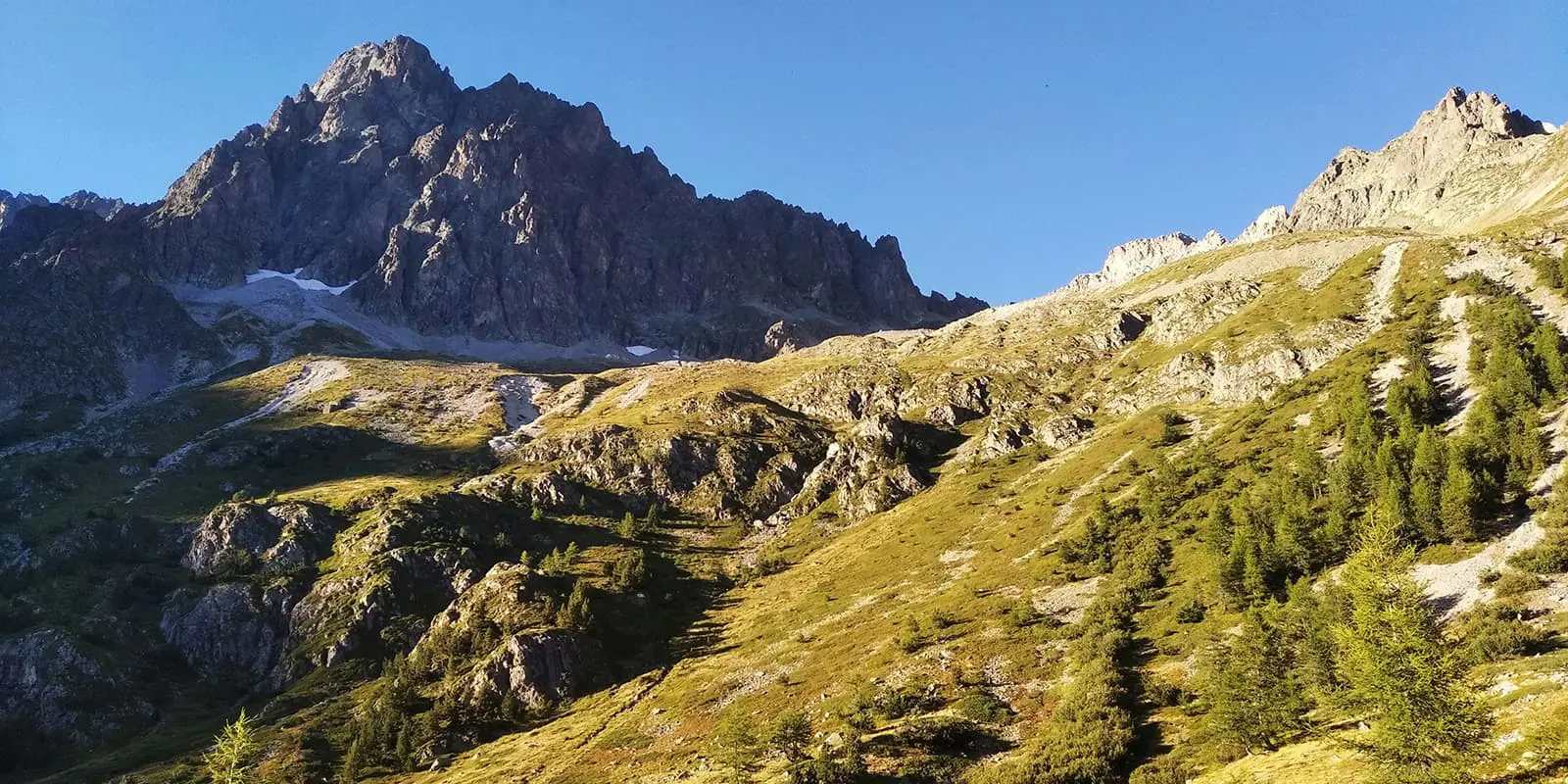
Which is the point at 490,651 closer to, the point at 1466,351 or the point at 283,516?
the point at 283,516

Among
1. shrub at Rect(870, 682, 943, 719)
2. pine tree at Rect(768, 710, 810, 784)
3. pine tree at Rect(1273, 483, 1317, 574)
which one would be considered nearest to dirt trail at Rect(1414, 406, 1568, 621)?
pine tree at Rect(1273, 483, 1317, 574)

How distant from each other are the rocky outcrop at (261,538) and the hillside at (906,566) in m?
Result: 0.59

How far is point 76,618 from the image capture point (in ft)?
331

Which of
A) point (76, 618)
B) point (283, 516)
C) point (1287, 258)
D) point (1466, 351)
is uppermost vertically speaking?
point (1287, 258)

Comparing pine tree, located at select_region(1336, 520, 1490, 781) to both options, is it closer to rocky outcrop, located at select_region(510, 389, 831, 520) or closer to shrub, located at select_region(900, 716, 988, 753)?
shrub, located at select_region(900, 716, 988, 753)

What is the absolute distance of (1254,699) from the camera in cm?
3888

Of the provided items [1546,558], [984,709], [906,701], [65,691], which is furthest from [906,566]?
[65,691]

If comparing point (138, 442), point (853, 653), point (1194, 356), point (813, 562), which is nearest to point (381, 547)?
point (813, 562)

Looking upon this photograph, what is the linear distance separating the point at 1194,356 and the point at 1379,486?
7143cm

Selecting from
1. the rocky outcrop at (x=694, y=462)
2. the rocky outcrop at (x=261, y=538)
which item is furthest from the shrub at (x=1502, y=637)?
the rocky outcrop at (x=261, y=538)

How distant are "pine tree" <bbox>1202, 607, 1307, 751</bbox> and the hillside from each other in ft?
0.59

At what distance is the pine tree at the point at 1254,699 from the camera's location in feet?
124

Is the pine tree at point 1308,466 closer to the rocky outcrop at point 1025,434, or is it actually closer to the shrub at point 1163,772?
the shrub at point 1163,772

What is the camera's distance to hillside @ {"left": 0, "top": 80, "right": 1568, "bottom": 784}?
4316cm
